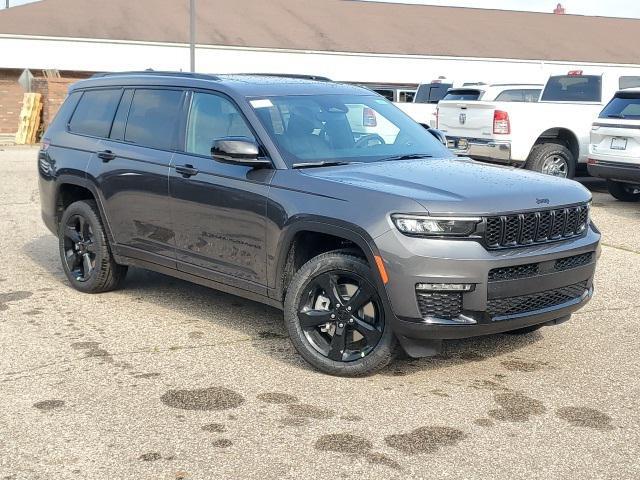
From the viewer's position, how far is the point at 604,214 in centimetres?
1223

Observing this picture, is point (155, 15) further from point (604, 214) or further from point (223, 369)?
point (223, 369)

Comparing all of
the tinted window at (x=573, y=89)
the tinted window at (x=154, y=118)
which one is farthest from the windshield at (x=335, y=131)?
the tinted window at (x=573, y=89)

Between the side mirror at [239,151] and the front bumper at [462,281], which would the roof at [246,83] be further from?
the front bumper at [462,281]

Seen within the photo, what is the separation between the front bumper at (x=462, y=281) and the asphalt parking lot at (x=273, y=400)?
16.0 inches

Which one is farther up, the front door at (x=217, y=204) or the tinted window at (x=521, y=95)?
the tinted window at (x=521, y=95)

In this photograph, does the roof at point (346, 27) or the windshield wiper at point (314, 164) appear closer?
the windshield wiper at point (314, 164)

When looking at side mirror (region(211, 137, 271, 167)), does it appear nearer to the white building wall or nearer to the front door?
the front door

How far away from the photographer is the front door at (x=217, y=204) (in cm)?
570

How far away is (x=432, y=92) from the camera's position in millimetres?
20031

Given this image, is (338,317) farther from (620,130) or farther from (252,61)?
(252,61)

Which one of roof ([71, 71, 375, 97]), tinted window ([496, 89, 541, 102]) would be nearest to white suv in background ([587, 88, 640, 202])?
tinted window ([496, 89, 541, 102])

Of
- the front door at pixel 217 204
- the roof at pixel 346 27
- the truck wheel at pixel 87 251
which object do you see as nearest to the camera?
the front door at pixel 217 204

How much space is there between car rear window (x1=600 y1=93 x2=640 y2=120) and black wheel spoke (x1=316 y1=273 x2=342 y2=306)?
8.32 metres

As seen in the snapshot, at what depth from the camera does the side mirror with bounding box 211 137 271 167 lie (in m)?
5.57
